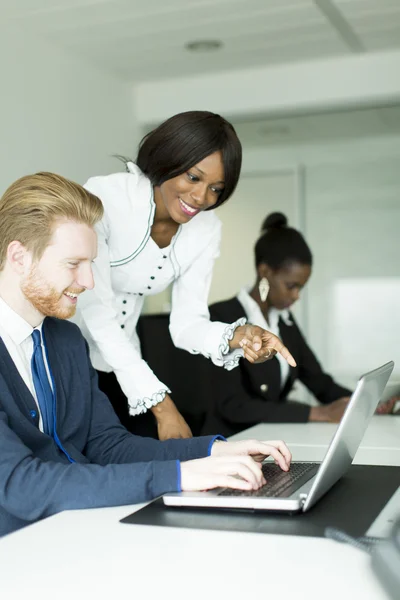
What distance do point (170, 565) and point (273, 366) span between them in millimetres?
2107

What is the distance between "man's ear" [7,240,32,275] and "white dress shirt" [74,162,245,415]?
1.85ft

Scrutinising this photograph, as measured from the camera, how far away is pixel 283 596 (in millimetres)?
983

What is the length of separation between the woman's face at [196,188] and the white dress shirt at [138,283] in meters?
0.14

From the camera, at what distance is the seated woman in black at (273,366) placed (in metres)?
2.86

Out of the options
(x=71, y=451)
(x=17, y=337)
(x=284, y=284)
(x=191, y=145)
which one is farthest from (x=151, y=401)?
(x=284, y=284)

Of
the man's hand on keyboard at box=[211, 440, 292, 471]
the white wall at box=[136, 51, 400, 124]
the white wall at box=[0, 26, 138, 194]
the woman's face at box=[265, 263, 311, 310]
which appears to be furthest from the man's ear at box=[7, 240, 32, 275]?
the white wall at box=[136, 51, 400, 124]

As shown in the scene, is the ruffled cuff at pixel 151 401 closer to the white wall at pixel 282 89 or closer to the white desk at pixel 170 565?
the white desk at pixel 170 565

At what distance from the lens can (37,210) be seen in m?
1.71

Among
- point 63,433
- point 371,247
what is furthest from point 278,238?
point 63,433

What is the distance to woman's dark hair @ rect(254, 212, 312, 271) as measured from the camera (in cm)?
334

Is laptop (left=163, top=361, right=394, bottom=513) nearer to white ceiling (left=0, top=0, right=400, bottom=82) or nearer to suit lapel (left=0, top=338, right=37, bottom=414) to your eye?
suit lapel (left=0, top=338, right=37, bottom=414)

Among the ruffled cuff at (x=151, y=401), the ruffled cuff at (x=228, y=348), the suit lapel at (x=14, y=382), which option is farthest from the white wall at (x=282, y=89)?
the suit lapel at (x=14, y=382)

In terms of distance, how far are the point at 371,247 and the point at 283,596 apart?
A: 157 inches

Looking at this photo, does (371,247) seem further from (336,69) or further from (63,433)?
(63,433)
